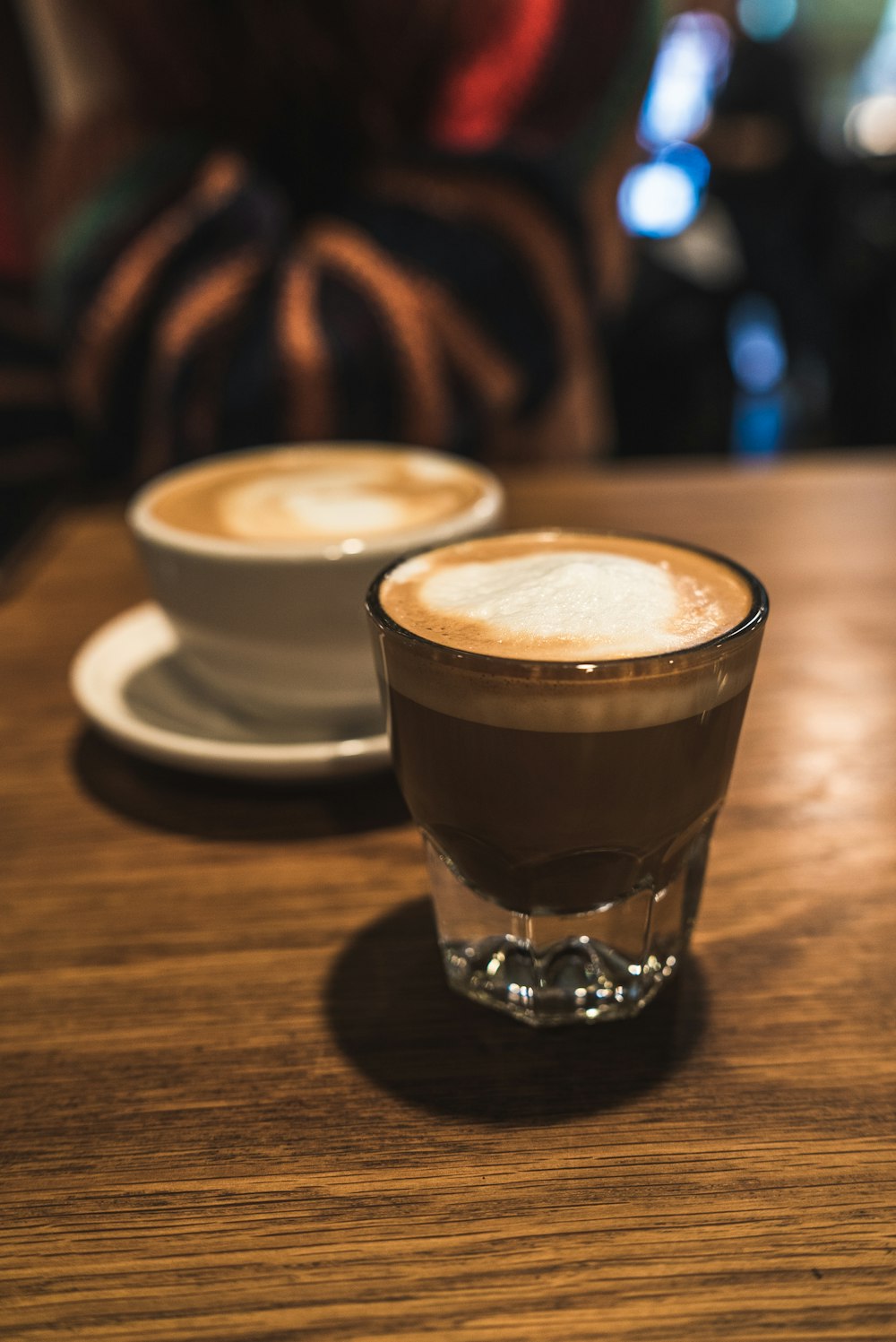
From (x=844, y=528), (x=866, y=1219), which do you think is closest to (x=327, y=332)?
(x=844, y=528)

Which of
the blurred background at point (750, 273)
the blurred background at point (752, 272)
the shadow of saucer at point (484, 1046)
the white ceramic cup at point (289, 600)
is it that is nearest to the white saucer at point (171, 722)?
the white ceramic cup at point (289, 600)

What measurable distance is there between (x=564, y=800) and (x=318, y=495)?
33 centimetres

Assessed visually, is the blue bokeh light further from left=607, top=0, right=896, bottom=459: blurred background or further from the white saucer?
the white saucer

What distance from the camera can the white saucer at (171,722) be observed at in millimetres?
516

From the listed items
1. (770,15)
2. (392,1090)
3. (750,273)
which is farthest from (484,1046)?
(770,15)

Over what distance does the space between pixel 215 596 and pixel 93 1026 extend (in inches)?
9.0

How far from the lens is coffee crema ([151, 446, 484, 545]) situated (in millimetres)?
582

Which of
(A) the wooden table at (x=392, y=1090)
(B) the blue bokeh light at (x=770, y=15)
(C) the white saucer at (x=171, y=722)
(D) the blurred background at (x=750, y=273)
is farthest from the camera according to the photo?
(B) the blue bokeh light at (x=770, y=15)

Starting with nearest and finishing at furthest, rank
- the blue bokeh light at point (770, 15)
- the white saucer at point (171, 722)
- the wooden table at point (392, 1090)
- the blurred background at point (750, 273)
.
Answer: the wooden table at point (392, 1090)
the white saucer at point (171, 722)
the blurred background at point (750, 273)
the blue bokeh light at point (770, 15)

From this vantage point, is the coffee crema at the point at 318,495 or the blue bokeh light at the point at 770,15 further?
the blue bokeh light at the point at 770,15

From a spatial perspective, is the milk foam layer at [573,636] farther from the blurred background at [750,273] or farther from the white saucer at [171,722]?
the blurred background at [750,273]

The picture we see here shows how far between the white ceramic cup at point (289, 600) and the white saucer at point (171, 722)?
2 cm

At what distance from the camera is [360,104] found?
4.37ft

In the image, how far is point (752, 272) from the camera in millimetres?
2559
